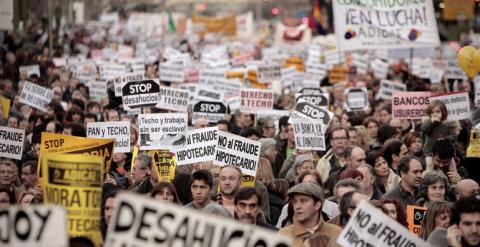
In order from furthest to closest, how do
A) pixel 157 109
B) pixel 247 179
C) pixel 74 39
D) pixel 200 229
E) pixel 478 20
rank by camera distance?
pixel 478 20 < pixel 74 39 < pixel 157 109 < pixel 247 179 < pixel 200 229

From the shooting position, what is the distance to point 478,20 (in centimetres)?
8531

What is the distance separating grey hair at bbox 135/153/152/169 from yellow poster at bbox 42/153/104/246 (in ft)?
16.5

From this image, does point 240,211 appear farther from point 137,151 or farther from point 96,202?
point 137,151

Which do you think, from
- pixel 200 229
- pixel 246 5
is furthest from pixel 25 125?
pixel 246 5

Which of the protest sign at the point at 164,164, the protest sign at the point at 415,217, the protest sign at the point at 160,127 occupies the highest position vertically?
the protest sign at the point at 160,127

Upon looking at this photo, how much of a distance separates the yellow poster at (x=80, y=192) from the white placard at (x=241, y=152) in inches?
191

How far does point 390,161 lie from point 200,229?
8606 millimetres

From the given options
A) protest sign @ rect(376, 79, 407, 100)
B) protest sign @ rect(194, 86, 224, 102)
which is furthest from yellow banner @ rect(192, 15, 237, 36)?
protest sign @ rect(194, 86, 224, 102)

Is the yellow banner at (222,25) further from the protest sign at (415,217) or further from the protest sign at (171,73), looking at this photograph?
the protest sign at (415,217)

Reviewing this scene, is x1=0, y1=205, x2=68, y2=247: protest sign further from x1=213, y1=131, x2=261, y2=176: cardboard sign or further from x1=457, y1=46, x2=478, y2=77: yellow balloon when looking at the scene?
x1=457, y1=46, x2=478, y2=77: yellow balloon

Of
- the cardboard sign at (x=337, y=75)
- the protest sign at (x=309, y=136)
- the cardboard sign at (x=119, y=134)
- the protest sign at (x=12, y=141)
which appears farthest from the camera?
the cardboard sign at (x=337, y=75)

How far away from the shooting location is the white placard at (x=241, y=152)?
13867mm

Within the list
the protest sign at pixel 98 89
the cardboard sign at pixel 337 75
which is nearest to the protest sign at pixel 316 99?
the protest sign at pixel 98 89

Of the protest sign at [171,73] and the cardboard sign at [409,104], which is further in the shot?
the protest sign at [171,73]
